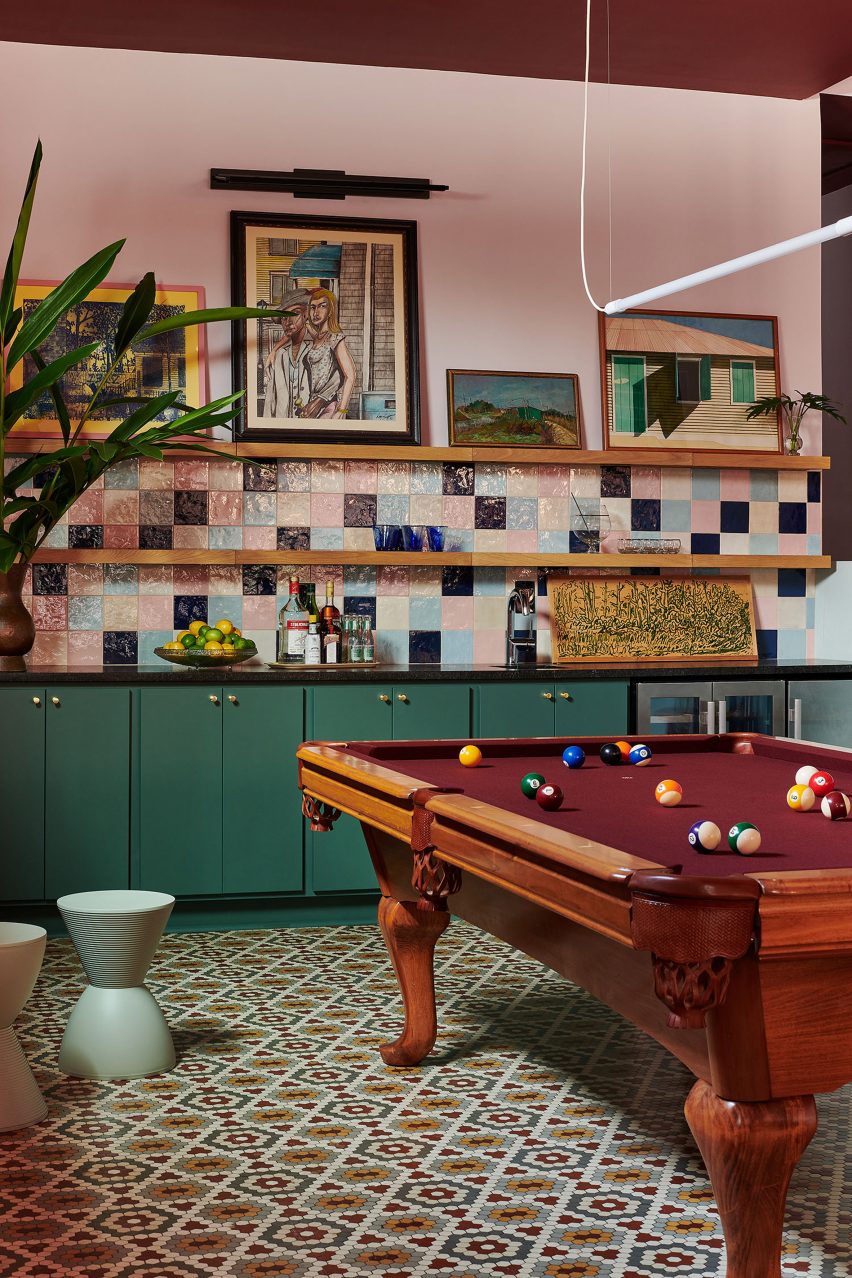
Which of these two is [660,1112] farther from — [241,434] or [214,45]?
[214,45]

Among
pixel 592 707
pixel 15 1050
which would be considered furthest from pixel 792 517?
pixel 15 1050

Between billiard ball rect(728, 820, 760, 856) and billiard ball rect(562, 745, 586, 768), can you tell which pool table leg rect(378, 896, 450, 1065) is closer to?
billiard ball rect(562, 745, 586, 768)

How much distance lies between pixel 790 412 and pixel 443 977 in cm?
324

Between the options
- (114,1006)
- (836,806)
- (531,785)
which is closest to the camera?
(836,806)

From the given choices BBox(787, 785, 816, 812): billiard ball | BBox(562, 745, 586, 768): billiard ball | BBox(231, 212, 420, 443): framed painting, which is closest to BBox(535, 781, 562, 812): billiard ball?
BBox(787, 785, 816, 812): billiard ball

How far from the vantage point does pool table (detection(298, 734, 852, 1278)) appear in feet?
6.05

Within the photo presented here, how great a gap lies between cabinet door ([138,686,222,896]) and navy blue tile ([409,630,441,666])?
106 cm

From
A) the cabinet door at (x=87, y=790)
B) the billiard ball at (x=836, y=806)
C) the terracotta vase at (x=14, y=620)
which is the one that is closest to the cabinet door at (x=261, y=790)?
the cabinet door at (x=87, y=790)

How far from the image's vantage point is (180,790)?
202 inches

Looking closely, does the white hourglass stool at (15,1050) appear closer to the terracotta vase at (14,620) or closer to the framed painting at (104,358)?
the terracotta vase at (14,620)

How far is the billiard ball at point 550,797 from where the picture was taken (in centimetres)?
265

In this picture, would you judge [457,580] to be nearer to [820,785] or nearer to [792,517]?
[792,517]

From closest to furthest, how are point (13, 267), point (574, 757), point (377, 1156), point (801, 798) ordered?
point (801, 798) < point (377, 1156) < point (574, 757) < point (13, 267)

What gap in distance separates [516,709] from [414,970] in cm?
194
